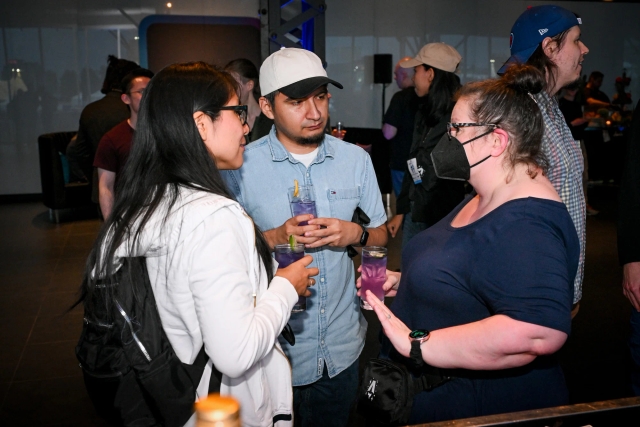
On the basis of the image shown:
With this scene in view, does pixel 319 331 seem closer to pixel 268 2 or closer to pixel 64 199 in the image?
pixel 268 2

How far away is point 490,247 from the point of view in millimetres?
1444

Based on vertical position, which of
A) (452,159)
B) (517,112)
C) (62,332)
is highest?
(517,112)

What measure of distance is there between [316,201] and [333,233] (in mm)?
209

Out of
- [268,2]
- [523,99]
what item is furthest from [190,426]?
[268,2]

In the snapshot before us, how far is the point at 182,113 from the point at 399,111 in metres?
4.47

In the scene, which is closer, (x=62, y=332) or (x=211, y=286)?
(x=211, y=286)

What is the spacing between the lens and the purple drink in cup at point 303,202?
2.05 m

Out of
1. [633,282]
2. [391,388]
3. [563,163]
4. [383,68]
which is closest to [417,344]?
[391,388]

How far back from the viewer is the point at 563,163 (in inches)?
80.7

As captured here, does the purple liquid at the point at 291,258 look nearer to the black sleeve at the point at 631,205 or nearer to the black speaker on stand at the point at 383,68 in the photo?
Answer: the black sleeve at the point at 631,205

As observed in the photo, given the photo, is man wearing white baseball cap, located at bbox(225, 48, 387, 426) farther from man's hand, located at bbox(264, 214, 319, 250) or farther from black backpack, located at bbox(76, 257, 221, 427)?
black backpack, located at bbox(76, 257, 221, 427)

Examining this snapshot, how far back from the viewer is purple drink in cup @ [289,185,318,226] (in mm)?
2053

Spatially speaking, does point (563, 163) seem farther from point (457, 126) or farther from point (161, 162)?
point (161, 162)

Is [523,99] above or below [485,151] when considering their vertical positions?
above
